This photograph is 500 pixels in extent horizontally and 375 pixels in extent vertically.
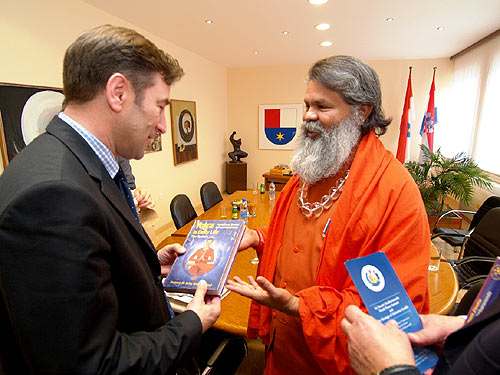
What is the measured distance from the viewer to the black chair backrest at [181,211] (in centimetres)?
280

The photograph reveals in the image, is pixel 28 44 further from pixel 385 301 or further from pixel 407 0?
pixel 407 0

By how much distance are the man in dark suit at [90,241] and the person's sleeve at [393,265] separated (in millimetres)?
351

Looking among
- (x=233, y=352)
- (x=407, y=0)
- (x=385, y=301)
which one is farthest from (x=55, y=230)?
(x=407, y=0)

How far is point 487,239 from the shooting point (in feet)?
8.08

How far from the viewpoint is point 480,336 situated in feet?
1.74

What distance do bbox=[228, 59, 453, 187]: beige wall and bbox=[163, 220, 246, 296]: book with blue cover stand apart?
16.3 ft

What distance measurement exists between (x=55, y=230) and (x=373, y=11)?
3798 millimetres

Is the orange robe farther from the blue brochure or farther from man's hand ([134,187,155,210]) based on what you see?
man's hand ([134,187,155,210])

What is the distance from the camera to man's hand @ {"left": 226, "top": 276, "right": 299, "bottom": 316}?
0.99m

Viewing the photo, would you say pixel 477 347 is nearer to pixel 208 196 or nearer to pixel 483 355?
pixel 483 355

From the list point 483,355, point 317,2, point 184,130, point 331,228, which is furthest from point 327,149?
point 184,130

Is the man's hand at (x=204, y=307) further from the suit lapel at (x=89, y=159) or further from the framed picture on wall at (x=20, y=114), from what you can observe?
the framed picture on wall at (x=20, y=114)

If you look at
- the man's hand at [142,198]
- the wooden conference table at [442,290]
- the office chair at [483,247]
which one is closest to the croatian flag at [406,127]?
the office chair at [483,247]

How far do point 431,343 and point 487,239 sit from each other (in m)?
2.40
